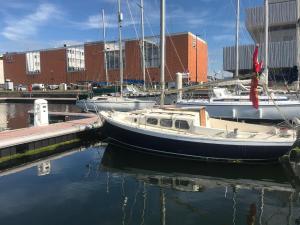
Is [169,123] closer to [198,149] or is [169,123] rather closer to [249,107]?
[198,149]

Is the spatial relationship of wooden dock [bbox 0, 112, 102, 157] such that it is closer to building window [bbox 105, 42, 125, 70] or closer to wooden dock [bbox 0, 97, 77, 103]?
wooden dock [bbox 0, 97, 77, 103]

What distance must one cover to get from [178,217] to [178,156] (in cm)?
608

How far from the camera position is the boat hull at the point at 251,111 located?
83.6 feet

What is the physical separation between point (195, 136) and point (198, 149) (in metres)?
0.60

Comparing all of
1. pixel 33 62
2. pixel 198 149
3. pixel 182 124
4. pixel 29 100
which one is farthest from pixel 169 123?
pixel 33 62

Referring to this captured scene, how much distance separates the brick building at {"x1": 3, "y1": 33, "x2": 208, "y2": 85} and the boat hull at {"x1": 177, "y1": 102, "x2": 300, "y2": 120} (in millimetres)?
40519

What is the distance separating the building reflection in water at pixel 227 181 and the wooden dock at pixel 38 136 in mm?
2851

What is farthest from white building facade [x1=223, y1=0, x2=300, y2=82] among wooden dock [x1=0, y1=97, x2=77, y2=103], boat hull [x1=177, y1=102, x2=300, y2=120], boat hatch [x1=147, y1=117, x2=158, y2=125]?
boat hatch [x1=147, y1=117, x2=158, y2=125]

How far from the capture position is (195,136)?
15.5 metres

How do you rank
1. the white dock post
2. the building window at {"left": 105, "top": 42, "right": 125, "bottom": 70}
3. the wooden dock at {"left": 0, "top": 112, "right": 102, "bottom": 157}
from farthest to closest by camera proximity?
the building window at {"left": 105, "top": 42, "right": 125, "bottom": 70} < the white dock post < the wooden dock at {"left": 0, "top": 112, "right": 102, "bottom": 157}

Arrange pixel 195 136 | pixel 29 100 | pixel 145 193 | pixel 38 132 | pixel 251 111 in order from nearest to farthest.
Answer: pixel 145 193
pixel 195 136
pixel 38 132
pixel 251 111
pixel 29 100

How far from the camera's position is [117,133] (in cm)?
1784

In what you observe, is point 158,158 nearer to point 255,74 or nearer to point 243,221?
point 255,74

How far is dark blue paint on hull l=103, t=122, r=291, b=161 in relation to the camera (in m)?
14.8
